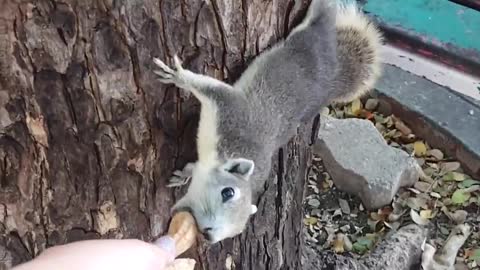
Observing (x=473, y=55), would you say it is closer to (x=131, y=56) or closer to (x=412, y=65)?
(x=412, y=65)

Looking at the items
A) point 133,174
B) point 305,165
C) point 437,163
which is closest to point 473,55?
point 437,163

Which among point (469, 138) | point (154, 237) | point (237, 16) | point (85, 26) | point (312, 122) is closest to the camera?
point (85, 26)

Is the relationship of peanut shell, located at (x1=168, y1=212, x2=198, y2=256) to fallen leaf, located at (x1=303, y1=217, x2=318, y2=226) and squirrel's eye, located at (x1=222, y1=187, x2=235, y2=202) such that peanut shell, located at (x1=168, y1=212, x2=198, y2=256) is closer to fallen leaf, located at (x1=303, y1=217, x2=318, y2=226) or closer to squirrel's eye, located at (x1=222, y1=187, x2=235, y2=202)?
squirrel's eye, located at (x1=222, y1=187, x2=235, y2=202)

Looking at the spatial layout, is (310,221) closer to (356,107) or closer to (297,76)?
(356,107)

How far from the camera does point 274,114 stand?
4.65 feet

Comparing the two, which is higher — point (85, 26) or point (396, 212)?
point (85, 26)

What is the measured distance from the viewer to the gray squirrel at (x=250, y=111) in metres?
1.33

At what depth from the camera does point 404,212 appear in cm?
239

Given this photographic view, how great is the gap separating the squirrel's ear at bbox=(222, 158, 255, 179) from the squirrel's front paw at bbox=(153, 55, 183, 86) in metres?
0.16

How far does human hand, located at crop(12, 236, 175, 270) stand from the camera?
1060mm

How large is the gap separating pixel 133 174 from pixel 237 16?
0.97 feet

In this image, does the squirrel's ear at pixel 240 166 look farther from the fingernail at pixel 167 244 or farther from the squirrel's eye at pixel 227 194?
the fingernail at pixel 167 244

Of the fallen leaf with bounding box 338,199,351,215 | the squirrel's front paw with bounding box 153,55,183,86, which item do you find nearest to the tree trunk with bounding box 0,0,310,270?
the squirrel's front paw with bounding box 153,55,183,86

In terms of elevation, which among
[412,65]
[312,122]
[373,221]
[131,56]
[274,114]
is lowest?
[373,221]
